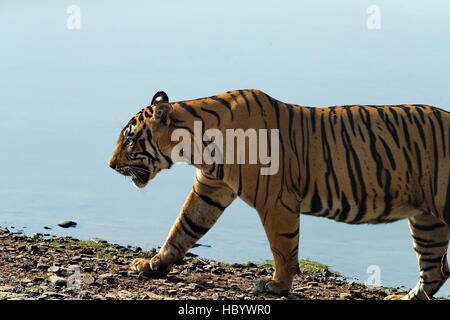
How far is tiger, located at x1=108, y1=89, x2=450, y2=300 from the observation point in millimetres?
11398

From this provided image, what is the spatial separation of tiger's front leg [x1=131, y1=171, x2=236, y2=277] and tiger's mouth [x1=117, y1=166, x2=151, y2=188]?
1.76 ft

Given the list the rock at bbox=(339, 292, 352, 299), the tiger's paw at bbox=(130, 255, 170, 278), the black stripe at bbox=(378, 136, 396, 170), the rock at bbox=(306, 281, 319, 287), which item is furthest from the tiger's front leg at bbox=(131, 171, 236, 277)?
the black stripe at bbox=(378, 136, 396, 170)

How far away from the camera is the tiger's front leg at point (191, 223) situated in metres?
12.1

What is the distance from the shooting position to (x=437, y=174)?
459 inches

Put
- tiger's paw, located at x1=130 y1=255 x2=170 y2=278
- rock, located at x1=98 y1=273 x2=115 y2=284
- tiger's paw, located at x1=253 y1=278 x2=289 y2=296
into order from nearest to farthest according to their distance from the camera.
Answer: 1. tiger's paw, located at x1=253 y1=278 x2=289 y2=296
2. rock, located at x1=98 y1=273 x2=115 y2=284
3. tiger's paw, located at x1=130 y1=255 x2=170 y2=278

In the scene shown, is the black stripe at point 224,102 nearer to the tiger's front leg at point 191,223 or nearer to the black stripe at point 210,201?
the tiger's front leg at point 191,223

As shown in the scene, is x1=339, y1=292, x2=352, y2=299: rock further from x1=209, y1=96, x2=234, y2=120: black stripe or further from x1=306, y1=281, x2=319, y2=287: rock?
x1=209, y1=96, x2=234, y2=120: black stripe

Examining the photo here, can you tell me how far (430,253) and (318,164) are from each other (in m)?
1.42

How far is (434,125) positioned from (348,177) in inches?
38.5

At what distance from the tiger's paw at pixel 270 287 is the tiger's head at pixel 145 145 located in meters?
1.35

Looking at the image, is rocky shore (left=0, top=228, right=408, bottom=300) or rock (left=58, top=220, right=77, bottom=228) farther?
rock (left=58, top=220, right=77, bottom=228)

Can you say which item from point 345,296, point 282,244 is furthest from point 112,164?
point 345,296

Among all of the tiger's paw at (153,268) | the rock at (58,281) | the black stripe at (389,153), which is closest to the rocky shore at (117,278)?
the rock at (58,281)
